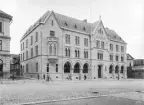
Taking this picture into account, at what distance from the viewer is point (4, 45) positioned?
1094 inches

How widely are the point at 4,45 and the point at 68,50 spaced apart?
698 inches

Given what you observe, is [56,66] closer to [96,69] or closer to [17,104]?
[96,69]

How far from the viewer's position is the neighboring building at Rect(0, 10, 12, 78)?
2739 centimetres

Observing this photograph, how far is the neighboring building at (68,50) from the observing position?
1465 inches

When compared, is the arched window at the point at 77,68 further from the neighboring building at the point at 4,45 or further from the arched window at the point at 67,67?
the neighboring building at the point at 4,45

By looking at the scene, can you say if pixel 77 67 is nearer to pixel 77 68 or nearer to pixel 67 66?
pixel 77 68

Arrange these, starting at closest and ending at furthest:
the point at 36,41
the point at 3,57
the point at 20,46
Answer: the point at 3,57 → the point at 36,41 → the point at 20,46

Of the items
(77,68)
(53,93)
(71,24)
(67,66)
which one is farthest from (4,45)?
(77,68)

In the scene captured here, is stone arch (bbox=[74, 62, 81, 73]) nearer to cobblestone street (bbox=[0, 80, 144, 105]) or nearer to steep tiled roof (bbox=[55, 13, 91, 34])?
steep tiled roof (bbox=[55, 13, 91, 34])

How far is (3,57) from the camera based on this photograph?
27.5 m

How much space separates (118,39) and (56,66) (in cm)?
3097

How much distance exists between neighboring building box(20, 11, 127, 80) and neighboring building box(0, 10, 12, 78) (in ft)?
31.2

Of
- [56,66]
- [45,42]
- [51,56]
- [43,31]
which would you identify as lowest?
[56,66]

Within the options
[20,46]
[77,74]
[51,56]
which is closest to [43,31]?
[51,56]
